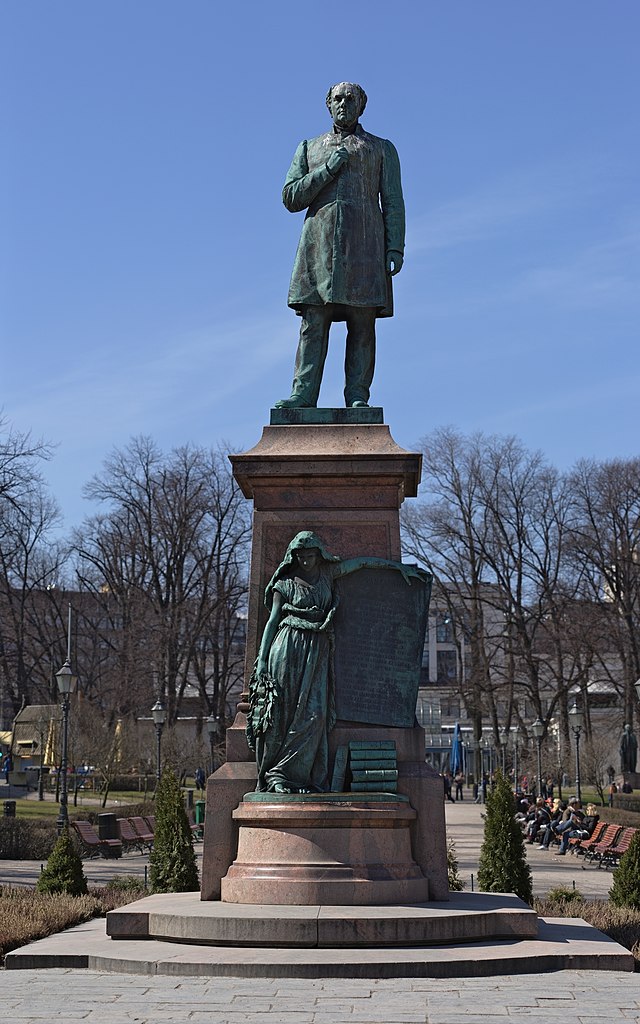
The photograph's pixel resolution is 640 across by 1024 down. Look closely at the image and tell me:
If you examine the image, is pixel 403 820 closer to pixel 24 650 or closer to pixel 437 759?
pixel 24 650

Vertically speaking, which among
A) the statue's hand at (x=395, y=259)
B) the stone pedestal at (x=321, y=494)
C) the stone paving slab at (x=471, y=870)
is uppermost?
the statue's hand at (x=395, y=259)

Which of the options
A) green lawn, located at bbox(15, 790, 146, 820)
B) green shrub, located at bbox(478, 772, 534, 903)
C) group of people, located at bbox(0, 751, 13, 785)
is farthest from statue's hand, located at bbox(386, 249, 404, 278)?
group of people, located at bbox(0, 751, 13, 785)

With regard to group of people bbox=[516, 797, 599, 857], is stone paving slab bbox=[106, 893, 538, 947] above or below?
below

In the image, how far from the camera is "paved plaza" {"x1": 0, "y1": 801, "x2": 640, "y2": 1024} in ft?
24.9

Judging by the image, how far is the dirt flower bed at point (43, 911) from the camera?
10727 millimetres

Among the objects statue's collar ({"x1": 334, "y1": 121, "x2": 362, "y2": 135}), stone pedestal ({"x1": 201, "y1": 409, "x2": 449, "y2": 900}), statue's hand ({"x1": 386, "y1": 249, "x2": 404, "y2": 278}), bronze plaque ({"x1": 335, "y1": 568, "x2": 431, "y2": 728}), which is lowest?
bronze plaque ({"x1": 335, "y1": 568, "x2": 431, "y2": 728})

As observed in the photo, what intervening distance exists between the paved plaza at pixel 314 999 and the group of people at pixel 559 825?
21.7 m

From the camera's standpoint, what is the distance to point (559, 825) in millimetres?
31078

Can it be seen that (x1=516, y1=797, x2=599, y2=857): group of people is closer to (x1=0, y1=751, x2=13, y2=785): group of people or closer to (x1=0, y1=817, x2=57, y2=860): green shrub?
(x1=0, y1=817, x2=57, y2=860): green shrub

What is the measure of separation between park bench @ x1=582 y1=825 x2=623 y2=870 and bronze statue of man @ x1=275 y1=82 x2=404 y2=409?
16.6m

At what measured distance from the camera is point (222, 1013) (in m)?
7.67

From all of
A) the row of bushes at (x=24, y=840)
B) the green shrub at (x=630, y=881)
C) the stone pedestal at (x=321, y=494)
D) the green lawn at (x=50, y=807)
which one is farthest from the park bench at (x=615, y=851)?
the stone pedestal at (x=321, y=494)

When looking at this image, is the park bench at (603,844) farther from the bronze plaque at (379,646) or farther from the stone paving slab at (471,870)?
the bronze plaque at (379,646)

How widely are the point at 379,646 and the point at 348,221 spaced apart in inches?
158
